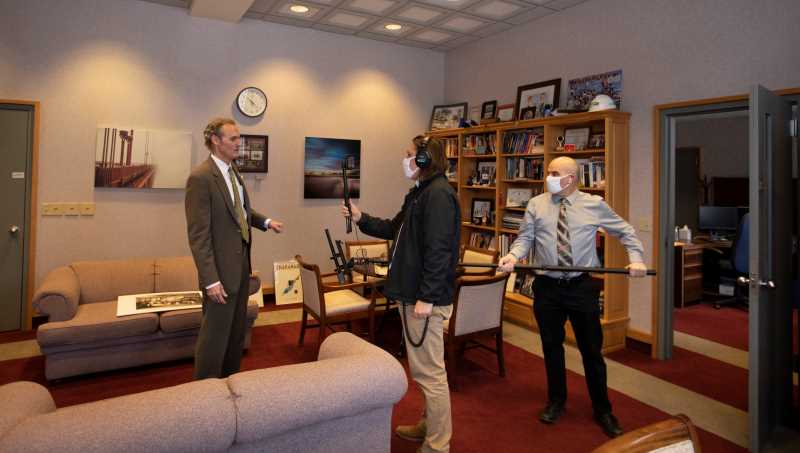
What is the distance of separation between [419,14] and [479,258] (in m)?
2.82

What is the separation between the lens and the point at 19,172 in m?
4.78

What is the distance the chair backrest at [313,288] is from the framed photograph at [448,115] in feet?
11.1

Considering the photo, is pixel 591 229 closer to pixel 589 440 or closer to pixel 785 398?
pixel 589 440

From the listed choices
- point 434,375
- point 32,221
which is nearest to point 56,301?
point 32,221

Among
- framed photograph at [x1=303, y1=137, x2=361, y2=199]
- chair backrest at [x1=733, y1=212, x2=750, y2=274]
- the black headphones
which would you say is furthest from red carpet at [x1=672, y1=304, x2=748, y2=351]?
framed photograph at [x1=303, y1=137, x2=361, y2=199]

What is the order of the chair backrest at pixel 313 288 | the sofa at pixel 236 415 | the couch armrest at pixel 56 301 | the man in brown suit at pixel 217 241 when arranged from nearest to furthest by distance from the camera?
the sofa at pixel 236 415
the man in brown suit at pixel 217 241
the couch armrest at pixel 56 301
the chair backrest at pixel 313 288

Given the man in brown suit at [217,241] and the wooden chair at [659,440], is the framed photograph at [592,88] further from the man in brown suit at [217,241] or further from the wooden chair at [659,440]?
the wooden chair at [659,440]

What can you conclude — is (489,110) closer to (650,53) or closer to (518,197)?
(518,197)

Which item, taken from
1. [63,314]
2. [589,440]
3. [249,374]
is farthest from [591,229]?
[63,314]

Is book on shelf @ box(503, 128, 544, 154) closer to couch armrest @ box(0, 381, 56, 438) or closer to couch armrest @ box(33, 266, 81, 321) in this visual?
couch armrest @ box(33, 266, 81, 321)

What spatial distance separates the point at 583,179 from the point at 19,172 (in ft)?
17.6

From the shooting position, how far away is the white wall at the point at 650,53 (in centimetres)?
368

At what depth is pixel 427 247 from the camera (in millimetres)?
2373

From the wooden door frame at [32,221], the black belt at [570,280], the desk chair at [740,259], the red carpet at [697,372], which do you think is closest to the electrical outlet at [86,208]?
the wooden door frame at [32,221]
